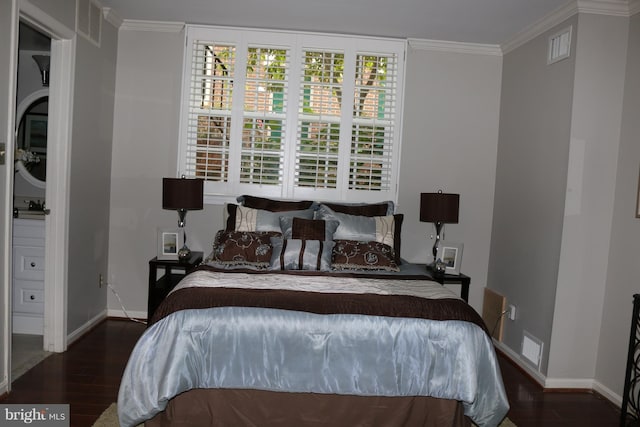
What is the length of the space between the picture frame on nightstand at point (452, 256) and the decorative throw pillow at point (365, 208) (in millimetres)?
519

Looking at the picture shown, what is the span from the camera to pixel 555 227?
3662 mm

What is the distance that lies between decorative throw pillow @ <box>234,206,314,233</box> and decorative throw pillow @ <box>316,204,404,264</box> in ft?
0.74

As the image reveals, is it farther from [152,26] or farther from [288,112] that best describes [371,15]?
[152,26]

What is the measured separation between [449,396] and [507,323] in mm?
1878

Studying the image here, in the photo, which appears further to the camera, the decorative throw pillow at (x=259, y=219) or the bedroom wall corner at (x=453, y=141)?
the bedroom wall corner at (x=453, y=141)

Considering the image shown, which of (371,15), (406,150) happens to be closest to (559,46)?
(371,15)

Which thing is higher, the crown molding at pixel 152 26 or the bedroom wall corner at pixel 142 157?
the crown molding at pixel 152 26

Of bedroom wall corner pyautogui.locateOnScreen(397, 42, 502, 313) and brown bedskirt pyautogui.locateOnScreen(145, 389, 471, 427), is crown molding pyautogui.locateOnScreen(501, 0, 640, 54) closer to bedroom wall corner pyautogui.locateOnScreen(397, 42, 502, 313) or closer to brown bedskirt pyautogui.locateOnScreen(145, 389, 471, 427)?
bedroom wall corner pyautogui.locateOnScreen(397, 42, 502, 313)

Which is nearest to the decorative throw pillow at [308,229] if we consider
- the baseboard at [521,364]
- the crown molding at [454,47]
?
the baseboard at [521,364]

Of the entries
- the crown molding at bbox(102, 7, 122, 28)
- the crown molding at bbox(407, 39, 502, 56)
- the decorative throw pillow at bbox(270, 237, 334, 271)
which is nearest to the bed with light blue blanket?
the decorative throw pillow at bbox(270, 237, 334, 271)

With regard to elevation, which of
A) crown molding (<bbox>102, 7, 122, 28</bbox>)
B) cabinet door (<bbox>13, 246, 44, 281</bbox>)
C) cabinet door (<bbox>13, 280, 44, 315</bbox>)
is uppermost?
crown molding (<bbox>102, 7, 122, 28</bbox>)

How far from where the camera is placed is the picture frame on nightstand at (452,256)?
4266 millimetres

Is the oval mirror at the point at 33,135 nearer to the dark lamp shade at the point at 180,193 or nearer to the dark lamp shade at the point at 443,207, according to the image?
the dark lamp shade at the point at 180,193

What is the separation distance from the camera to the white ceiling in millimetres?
3793
